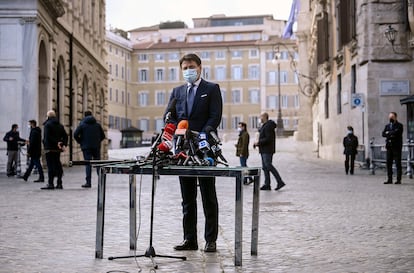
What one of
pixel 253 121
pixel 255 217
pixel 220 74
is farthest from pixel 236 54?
pixel 255 217

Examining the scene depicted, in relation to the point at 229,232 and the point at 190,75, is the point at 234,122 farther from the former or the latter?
the point at 190,75

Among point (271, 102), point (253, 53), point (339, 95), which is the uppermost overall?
point (253, 53)

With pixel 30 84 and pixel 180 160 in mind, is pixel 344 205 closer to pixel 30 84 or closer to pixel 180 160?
pixel 180 160

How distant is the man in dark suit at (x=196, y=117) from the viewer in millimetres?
7461

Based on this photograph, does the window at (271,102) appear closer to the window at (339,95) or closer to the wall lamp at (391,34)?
the window at (339,95)

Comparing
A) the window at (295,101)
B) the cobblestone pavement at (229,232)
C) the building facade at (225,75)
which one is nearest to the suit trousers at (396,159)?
the cobblestone pavement at (229,232)

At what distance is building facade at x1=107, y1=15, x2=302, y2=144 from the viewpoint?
332ft

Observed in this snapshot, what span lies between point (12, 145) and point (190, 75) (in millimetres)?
17172

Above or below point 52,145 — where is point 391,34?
above

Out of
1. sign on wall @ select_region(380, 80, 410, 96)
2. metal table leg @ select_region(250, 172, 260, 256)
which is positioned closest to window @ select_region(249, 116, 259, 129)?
sign on wall @ select_region(380, 80, 410, 96)

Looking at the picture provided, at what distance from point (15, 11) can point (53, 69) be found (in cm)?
451

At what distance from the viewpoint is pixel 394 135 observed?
1897 cm

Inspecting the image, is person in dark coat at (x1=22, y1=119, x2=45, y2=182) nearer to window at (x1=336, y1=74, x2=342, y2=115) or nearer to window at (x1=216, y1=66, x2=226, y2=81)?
window at (x1=336, y1=74, x2=342, y2=115)

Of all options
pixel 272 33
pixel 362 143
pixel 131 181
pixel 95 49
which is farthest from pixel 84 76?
pixel 272 33
